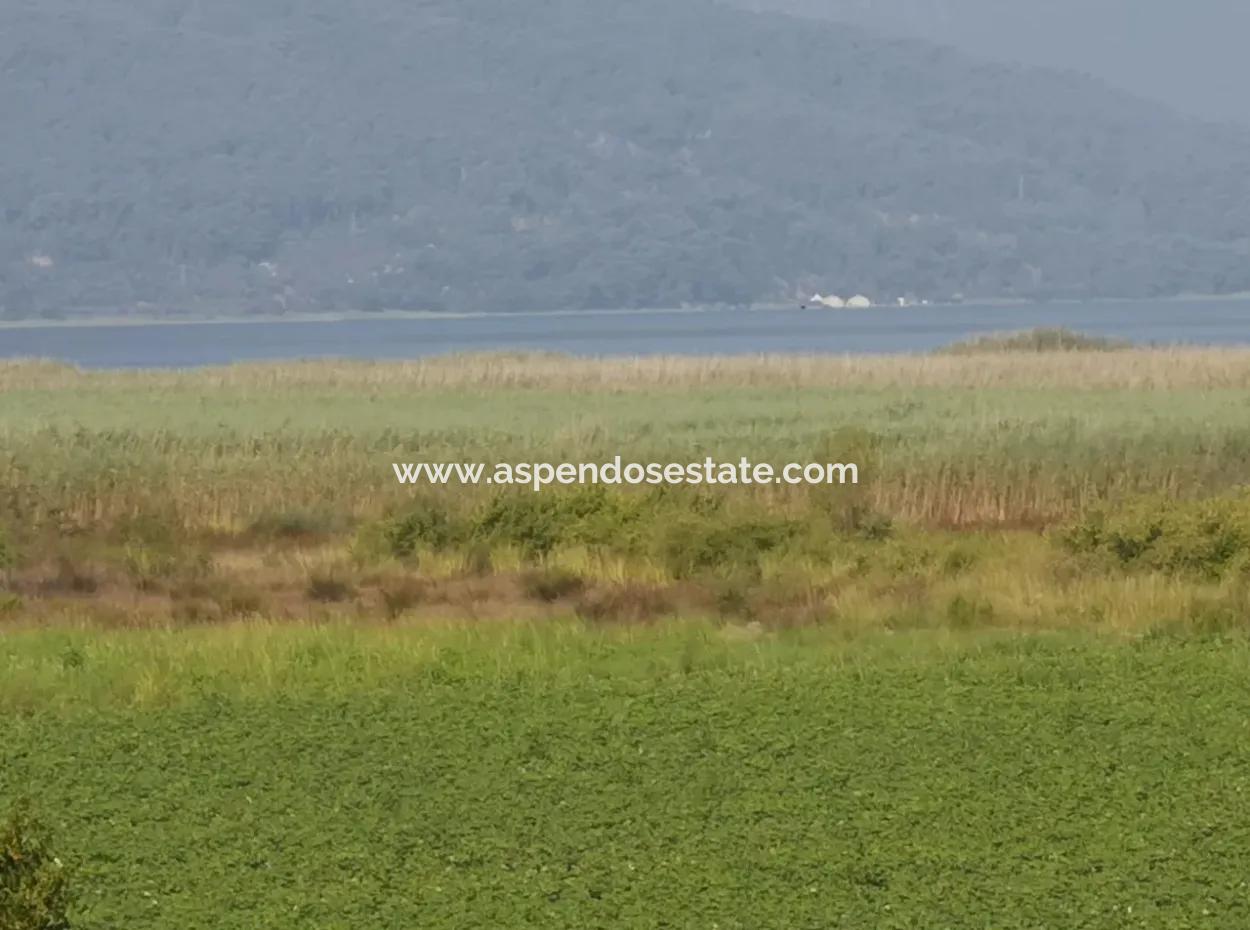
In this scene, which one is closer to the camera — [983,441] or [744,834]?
[744,834]

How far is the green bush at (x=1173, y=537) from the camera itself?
1931 centimetres

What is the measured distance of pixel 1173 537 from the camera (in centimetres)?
1961

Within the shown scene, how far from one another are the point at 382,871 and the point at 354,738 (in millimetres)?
2685

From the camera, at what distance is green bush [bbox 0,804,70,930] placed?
753 cm

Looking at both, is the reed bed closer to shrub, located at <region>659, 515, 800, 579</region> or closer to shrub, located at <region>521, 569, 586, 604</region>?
shrub, located at <region>659, 515, 800, 579</region>

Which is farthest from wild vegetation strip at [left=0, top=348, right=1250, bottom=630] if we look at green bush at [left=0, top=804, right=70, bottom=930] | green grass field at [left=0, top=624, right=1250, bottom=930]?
green bush at [left=0, top=804, right=70, bottom=930]

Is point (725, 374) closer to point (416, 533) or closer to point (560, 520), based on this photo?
point (560, 520)

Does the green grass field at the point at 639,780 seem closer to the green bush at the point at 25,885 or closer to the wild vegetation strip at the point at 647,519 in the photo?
the green bush at the point at 25,885

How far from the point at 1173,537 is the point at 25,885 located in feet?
45.9

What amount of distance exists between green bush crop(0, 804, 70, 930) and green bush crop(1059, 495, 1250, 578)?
1329 centimetres

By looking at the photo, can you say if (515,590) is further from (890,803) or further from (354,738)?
(890,803)

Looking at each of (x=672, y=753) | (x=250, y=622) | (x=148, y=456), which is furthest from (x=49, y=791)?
(x=148, y=456)

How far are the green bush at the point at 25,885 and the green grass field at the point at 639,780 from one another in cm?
125

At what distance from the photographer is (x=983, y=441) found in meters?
29.0
